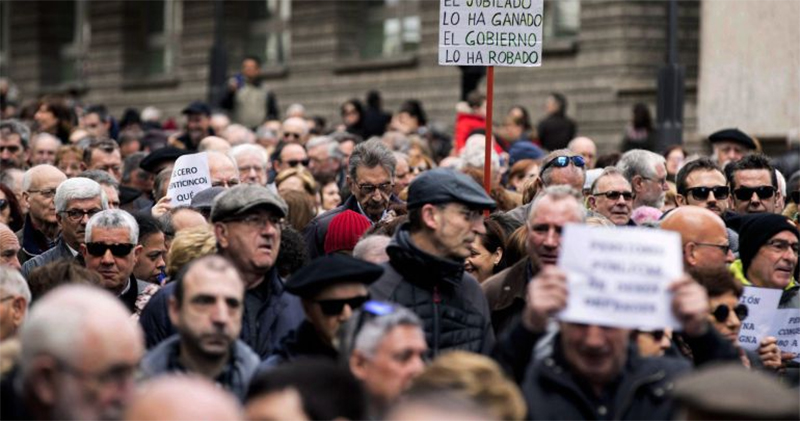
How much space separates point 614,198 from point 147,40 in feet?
95.3

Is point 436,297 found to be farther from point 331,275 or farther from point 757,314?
point 757,314

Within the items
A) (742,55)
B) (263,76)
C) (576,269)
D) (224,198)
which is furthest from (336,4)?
(576,269)

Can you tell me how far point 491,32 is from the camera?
464 inches

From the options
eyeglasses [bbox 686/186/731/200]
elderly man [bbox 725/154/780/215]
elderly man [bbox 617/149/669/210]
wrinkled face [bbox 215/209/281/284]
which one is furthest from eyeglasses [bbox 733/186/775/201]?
wrinkled face [bbox 215/209/281/284]

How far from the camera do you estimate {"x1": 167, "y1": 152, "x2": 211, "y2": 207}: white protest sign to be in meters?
11.7

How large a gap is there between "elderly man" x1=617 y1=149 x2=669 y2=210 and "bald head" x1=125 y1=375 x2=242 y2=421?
7572 mm

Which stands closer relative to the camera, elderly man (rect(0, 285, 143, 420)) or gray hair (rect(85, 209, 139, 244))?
elderly man (rect(0, 285, 143, 420))

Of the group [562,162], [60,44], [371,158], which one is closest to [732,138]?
[562,162]

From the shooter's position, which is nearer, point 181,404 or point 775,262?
point 181,404

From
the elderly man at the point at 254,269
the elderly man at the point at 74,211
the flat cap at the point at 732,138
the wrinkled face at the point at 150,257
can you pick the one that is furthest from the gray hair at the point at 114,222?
the flat cap at the point at 732,138

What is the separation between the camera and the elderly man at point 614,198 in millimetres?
11586

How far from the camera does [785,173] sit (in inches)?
689

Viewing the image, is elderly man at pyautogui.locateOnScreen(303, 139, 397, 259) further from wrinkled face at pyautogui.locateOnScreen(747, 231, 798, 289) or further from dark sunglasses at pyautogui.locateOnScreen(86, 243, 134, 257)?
wrinkled face at pyautogui.locateOnScreen(747, 231, 798, 289)

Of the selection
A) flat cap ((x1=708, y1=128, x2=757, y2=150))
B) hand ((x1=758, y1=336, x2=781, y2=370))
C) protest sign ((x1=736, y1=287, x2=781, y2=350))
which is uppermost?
flat cap ((x1=708, y1=128, x2=757, y2=150))
